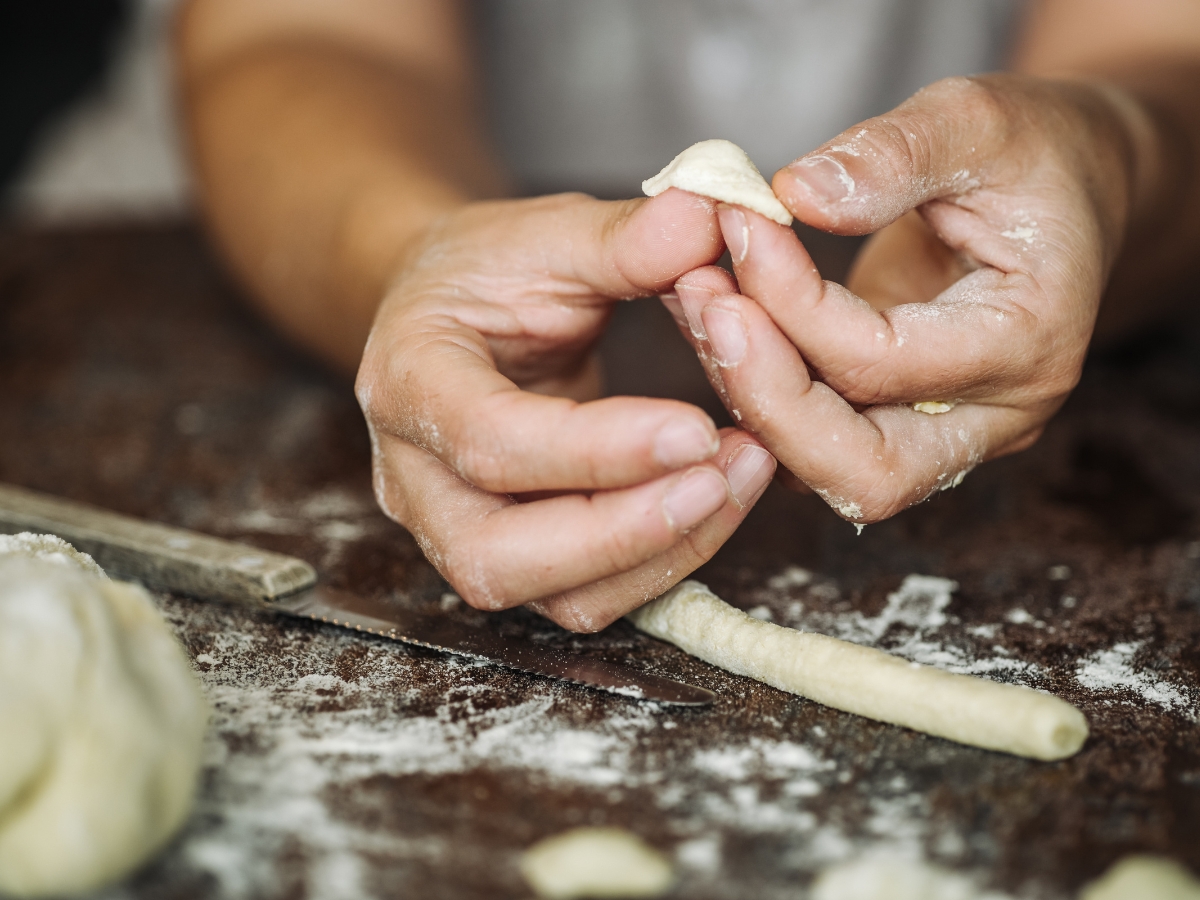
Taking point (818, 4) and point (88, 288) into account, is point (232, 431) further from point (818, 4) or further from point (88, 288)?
point (818, 4)

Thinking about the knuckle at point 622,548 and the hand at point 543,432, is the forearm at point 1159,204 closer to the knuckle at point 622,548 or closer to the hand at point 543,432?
the hand at point 543,432

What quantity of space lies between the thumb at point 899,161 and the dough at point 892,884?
20.0 inches

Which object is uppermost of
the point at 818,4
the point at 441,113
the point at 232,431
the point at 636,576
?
the point at 818,4

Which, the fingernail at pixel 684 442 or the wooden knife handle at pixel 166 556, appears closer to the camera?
the fingernail at pixel 684 442

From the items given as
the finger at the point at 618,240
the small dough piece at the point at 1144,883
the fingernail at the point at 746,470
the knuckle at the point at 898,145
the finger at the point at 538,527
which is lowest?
the small dough piece at the point at 1144,883

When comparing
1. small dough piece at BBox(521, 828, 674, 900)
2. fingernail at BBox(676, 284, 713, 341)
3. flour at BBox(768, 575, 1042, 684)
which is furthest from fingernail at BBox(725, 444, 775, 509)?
small dough piece at BBox(521, 828, 674, 900)

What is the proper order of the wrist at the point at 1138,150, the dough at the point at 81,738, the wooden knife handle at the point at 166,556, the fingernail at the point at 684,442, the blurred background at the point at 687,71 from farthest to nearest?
1. the blurred background at the point at 687,71
2. the wrist at the point at 1138,150
3. the wooden knife handle at the point at 166,556
4. the fingernail at the point at 684,442
5. the dough at the point at 81,738

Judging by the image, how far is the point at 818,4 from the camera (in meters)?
2.23

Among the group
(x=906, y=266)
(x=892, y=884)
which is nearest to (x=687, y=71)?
(x=906, y=266)

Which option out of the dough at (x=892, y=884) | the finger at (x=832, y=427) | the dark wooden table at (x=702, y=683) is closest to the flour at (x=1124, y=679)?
the dark wooden table at (x=702, y=683)

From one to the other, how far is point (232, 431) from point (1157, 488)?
1.37 m

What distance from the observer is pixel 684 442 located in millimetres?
802

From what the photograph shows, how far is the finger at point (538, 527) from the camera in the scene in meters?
0.84

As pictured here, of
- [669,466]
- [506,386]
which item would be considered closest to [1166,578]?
[669,466]
